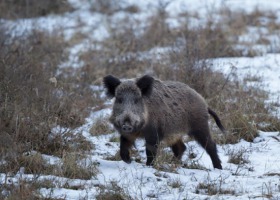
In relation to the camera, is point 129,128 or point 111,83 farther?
point 111,83

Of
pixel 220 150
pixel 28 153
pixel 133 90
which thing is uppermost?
pixel 133 90

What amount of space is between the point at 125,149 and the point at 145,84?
2.51ft

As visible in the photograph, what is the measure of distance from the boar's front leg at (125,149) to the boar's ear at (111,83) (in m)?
0.54

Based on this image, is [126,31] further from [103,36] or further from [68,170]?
[68,170]

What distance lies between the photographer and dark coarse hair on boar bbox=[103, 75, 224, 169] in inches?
242

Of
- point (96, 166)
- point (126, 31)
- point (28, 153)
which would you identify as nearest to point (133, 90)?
point (96, 166)

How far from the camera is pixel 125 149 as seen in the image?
A: 20.8 feet

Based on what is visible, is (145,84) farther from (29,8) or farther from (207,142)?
(29,8)

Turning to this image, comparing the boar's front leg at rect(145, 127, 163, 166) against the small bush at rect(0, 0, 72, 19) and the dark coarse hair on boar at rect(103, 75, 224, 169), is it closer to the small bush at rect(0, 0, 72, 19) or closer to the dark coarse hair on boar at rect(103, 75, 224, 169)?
the dark coarse hair on boar at rect(103, 75, 224, 169)

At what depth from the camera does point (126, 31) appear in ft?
44.5

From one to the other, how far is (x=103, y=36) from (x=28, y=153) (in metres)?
8.95

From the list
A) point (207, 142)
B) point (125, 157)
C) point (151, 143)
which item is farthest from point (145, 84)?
point (207, 142)

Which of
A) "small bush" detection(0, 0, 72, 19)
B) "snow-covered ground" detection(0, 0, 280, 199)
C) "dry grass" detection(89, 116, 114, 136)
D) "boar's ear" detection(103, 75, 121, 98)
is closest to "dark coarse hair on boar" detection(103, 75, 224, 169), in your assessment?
"boar's ear" detection(103, 75, 121, 98)

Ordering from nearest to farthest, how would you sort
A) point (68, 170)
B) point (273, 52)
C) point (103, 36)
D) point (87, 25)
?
point (68, 170), point (273, 52), point (103, 36), point (87, 25)
